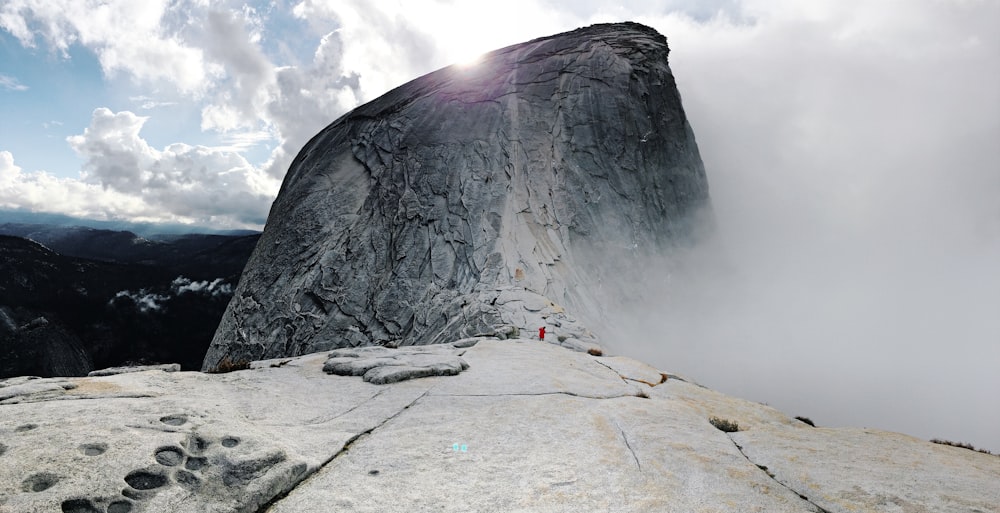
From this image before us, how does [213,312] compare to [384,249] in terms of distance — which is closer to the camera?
[384,249]

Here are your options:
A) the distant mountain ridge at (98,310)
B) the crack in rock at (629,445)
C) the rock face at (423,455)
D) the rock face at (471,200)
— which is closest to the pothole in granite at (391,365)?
the rock face at (423,455)

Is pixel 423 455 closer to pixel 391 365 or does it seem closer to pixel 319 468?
pixel 319 468

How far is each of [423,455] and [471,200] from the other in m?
30.5

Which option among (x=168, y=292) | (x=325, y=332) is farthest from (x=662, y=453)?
(x=168, y=292)

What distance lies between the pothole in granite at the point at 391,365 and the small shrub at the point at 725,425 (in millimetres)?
5309

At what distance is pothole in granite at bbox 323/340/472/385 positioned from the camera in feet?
32.6

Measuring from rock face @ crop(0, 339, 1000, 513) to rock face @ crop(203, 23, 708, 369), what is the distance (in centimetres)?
1859

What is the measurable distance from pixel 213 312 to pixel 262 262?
108543 millimetres

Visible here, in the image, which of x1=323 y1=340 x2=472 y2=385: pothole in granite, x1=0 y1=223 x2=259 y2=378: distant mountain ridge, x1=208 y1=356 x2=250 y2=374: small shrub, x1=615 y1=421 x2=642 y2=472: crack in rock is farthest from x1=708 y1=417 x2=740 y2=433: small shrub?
x1=0 y1=223 x2=259 y2=378: distant mountain ridge

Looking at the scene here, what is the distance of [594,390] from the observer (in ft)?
33.0

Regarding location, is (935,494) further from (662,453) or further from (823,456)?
(662,453)

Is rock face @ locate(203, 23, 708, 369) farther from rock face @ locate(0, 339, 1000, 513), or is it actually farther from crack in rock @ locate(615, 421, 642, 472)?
crack in rock @ locate(615, 421, 642, 472)

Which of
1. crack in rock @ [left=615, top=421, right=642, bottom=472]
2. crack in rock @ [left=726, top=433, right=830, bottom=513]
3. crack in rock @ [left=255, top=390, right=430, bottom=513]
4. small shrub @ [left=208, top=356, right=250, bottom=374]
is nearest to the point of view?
crack in rock @ [left=255, top=390, right=430, bottom=513]

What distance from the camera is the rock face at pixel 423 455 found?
4535 millimetres
